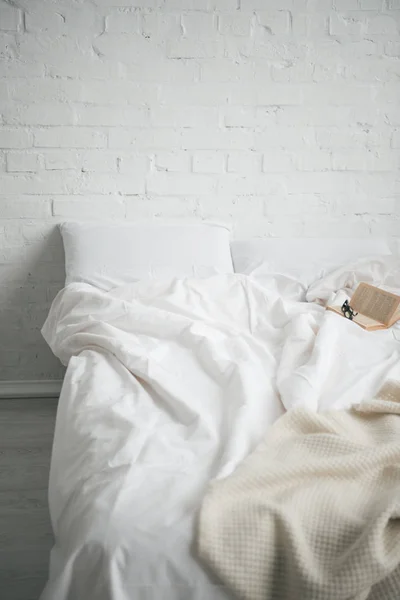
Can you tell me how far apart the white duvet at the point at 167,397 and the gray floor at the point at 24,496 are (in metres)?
0.46

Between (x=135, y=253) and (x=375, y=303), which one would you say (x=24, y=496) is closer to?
(x=135, y=253)

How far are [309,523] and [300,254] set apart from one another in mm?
1807

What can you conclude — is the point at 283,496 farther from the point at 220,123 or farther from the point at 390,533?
the point at 220,123

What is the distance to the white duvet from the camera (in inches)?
36.0

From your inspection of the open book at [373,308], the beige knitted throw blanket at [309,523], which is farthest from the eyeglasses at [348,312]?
the beige knitted throw blanket at [309,523]

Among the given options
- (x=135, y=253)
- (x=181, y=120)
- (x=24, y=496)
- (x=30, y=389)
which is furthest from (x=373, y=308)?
(x=30, y=389)

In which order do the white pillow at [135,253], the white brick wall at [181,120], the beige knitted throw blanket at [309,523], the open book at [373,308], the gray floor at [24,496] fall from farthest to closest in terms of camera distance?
1. the white brick wall at [181,120]
2. the white pillow at [135,253]
3. the open book at [373,308]
4. the gray floor at [24,496]
5. the beige knitted throw blanket at [309,523]

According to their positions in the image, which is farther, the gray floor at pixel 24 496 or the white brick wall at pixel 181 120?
the white brick wall at pixel 181 120

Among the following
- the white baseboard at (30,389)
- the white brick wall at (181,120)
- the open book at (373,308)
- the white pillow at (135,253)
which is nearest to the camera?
the open book at (373,308)

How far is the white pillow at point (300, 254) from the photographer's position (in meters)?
2.58

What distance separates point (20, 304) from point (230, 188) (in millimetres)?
1142

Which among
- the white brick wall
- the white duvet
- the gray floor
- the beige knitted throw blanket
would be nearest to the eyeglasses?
the white duvet

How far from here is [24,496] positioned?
1.97m

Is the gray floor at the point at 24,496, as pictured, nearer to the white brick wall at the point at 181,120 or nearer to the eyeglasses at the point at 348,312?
the white brick wall at the point at 181,120
